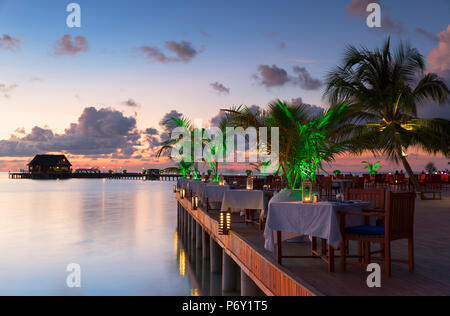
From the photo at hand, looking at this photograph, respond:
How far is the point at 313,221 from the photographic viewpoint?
4.18 metres

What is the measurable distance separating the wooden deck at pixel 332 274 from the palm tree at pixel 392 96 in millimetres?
9402

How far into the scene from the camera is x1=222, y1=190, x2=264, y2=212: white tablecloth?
7.42 m

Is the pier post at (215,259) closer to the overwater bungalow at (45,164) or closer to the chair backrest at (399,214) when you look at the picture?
the chair backrest at (399,214)

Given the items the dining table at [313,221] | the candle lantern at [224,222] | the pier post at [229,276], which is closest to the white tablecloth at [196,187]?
the pier post at [229,276]

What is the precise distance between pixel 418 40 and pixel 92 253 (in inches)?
583

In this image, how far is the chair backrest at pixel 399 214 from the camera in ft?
12.5

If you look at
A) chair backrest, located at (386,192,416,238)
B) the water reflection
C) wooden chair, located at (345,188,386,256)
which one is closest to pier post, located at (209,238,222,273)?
the water reflection

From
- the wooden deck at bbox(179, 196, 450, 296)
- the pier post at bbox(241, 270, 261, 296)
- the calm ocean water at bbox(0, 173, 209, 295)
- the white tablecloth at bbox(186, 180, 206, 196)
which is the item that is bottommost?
the calm ocean water at bbox(0, 173, 209, 295)

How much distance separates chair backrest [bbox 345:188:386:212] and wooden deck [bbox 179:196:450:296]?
2.32 feet

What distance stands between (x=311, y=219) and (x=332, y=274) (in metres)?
0.58

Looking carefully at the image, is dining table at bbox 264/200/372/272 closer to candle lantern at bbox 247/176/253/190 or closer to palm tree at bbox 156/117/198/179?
candle lantern at bbox 247/176/253/190

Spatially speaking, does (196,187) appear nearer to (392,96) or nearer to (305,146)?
(305,146)
